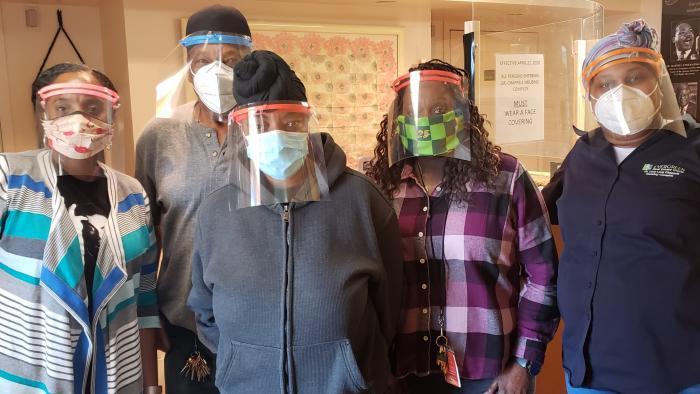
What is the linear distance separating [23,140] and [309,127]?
3042mm

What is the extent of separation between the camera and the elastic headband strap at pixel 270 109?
1397 millimetres

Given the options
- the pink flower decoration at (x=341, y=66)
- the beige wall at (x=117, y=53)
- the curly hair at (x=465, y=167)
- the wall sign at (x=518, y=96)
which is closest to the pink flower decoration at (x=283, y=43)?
the pink flower decoration at (x=341, y=66)

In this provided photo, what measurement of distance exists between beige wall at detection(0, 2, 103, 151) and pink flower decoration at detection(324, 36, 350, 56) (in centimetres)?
164

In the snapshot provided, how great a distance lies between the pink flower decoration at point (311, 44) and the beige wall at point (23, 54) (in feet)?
4.79

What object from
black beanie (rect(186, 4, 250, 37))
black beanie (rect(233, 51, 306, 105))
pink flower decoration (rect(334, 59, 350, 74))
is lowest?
black beanie (rect(233, 51, 306, 105))

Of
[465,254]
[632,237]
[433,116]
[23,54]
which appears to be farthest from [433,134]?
[23,54]

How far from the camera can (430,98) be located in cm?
168

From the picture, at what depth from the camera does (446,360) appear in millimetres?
1669

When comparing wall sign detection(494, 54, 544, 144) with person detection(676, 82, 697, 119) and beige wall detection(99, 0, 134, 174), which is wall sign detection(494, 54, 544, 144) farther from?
person detection(676, 82, 697, 119)

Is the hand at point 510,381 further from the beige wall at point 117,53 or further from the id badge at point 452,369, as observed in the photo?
the beige wall at point 117,53

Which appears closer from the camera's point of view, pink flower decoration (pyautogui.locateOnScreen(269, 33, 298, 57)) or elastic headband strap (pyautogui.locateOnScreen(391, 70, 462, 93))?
elastic headband strap (pyautogui.locateOnScreen(391, 70, 462, 93))

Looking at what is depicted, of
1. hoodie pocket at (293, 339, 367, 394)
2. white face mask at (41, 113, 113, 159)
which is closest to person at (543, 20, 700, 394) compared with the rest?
hoodie pocket at (293, 339, 367, 394)

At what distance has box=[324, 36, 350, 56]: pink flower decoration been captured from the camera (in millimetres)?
4246

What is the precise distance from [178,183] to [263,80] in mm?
540
